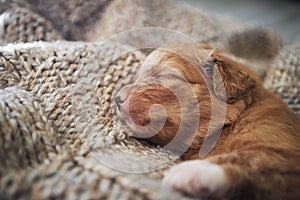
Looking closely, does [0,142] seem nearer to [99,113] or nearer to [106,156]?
[106,156]

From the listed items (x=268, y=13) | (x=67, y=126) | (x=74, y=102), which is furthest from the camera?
(x=268, y=13)

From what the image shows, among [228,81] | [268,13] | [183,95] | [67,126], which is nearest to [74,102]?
[67,126]

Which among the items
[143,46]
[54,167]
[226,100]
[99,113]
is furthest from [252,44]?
[54,167]

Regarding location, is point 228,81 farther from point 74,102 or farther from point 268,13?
point 268,13

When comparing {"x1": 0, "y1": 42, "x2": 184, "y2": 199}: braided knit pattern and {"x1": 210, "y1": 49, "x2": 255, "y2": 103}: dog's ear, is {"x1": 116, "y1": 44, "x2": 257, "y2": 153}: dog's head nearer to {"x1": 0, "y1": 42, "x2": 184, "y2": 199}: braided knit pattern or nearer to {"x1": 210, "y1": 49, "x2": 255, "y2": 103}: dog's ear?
{"x1": 210, "y1": 49, "x2": 255, "y2": 103}: dog's ear

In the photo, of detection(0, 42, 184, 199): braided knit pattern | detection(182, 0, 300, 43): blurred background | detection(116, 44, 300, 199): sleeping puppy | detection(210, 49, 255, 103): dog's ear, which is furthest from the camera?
detection(182, 0, 300, 43): blurred background

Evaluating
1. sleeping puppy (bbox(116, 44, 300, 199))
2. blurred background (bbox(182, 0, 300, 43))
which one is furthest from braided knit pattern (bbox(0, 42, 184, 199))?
blurred background (bbox(182, 0, 300, 43))

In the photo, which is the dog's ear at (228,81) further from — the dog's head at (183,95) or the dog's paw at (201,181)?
the dog's paw at (201,181)
